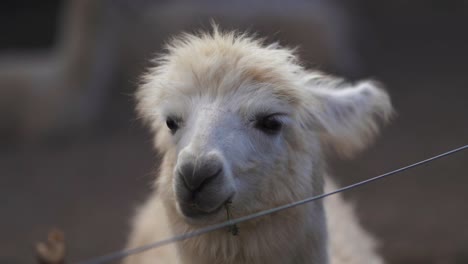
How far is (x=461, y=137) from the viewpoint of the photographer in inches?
283

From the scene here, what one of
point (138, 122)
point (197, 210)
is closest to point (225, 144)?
point (197, 210)

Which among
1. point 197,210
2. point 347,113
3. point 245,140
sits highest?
point 347,113

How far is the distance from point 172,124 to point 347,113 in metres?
0.95

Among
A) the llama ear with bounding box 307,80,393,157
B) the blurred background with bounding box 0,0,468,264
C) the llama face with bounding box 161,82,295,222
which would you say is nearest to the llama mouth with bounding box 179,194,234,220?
the llama face with bounding box 161,82,295,222

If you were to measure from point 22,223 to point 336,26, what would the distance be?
6026 mm

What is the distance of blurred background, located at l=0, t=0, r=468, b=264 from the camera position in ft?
19.6

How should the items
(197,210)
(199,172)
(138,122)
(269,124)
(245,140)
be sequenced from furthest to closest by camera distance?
(138,122)
(269,124)
(245,140)
(197,210)
(199,172)

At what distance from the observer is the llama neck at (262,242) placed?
2582mm

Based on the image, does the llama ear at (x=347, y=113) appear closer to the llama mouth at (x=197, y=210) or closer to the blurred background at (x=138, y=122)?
the llama mouth at (x=197, y=210)

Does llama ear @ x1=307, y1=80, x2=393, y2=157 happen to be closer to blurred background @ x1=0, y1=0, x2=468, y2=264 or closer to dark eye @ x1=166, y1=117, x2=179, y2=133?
dark eye @ x1=166, y1=117, x2=179, y2=133

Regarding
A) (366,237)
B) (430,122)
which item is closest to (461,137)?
(430,122)

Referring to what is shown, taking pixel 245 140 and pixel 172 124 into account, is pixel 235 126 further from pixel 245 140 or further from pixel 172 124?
pixel 172 124

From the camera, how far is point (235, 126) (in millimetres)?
2582

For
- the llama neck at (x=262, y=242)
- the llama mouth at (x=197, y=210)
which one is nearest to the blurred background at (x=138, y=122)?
the llama neck at (x=262, y=242)
